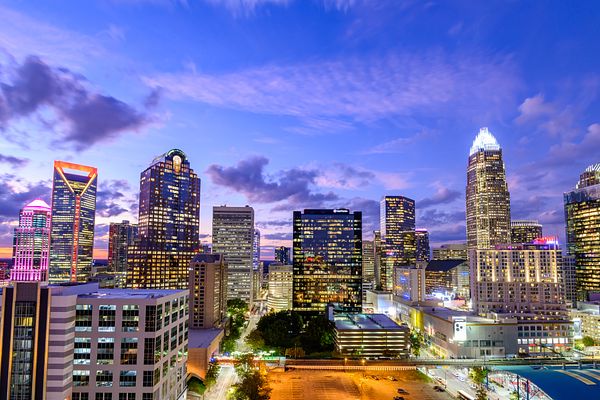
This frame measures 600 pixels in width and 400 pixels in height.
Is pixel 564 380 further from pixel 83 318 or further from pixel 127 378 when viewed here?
pixel 83 318

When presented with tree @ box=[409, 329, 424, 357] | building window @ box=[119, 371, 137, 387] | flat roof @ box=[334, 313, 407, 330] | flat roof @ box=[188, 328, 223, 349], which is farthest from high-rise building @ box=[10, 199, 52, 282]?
tree @ box=[409, 329, 424, 357]

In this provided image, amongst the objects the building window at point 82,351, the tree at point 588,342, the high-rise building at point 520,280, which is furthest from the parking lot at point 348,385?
the tree at point 588,342

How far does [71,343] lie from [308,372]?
6681cm

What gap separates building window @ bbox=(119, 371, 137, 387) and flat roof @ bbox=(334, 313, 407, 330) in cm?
8122

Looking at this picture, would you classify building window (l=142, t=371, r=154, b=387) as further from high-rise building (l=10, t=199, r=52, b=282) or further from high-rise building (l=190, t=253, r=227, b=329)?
high-rise building (l=190, t=253, r=227, b=329)

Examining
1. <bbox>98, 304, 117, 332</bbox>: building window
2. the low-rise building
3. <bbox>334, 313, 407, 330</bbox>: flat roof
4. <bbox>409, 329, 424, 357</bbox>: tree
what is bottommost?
<bbox>409, 329, 424, 357</bbox>: tree

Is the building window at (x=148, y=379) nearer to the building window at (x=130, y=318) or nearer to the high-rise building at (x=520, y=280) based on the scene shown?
the building window at (x=130, y=318)

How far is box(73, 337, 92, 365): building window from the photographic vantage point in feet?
233

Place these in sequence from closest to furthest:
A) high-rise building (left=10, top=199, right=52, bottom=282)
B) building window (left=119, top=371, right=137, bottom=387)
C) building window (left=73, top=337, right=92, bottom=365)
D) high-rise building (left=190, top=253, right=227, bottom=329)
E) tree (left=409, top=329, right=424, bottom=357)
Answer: building window (left=119, top=371, right=137, bottom=387), building window (left=73, top=337, right=92, bottom=365), high-rise building (left=10, top=199, right=52, bottom=282), tree (left=409, top=329, right=424, bottom=357), high-rise building (left=190, top=253, right=227, bottom=329)

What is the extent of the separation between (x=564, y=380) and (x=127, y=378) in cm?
10404

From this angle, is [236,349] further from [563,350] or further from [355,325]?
[563,350]

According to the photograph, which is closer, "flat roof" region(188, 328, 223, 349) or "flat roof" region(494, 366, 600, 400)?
"flat roof" region(494, 366, 600, 400)

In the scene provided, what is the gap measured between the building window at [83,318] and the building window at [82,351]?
5.99 ft

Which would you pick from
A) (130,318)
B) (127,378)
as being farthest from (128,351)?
(130,318)
